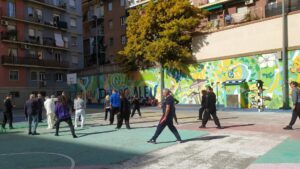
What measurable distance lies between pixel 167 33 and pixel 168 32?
16 cm

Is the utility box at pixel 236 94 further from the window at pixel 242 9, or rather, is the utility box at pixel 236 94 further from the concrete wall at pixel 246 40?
the window at pixel 242 9

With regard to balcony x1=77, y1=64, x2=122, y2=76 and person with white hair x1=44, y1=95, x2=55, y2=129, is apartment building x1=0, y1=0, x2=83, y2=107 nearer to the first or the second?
balcony x1=77, y1=64, x2=122, y2=76

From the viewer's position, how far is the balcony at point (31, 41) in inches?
1650

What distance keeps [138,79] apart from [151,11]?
29.2ft

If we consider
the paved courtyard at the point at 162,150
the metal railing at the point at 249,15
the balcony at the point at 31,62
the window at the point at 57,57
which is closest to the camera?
the paved courtyard at the point at 162,150

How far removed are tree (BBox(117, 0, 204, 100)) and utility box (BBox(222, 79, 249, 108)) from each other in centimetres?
546

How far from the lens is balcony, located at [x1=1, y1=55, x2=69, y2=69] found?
41.6 metres

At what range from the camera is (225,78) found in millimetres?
28797

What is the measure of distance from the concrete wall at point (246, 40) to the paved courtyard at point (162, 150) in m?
13.4

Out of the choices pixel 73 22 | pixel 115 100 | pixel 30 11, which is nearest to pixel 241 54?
pixel 115 100

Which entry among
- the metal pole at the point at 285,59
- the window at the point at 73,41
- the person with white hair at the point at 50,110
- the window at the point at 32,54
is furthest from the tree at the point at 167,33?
the window at the point at 73,41

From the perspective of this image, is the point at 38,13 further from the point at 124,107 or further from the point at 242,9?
the point at 124,107

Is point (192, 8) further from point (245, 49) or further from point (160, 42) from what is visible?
point (245, 49)

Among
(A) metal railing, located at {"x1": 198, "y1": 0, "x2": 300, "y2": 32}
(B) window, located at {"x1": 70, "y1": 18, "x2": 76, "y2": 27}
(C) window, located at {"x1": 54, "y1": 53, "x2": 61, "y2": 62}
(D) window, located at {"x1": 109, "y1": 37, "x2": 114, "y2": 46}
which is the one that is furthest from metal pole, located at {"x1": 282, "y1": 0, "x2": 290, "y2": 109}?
(B) window, located at {"x1": 70, "y1": 18, "x2": 76, "y2": 27}
